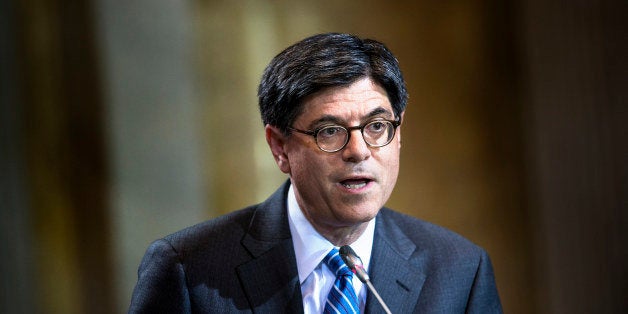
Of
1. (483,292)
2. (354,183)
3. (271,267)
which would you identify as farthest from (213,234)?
(483,292)

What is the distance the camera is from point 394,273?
200 centimetres

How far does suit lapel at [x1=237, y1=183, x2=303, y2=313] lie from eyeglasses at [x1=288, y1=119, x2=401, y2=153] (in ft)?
0.96

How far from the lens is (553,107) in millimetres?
3096

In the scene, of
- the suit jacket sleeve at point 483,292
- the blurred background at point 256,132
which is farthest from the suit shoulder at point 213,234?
the blurred background at point 256,132

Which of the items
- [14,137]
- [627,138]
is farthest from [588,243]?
[14,137]

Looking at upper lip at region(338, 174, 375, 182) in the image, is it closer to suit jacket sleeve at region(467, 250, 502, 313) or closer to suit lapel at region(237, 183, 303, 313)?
suit lapel at region(237, 183, 303, 313)

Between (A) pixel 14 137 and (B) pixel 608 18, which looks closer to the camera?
(A) pixel 14 137

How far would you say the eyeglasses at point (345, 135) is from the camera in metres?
1.80

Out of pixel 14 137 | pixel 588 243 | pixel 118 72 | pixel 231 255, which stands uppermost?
pixel 118 72

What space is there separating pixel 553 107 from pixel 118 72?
1.67 metres

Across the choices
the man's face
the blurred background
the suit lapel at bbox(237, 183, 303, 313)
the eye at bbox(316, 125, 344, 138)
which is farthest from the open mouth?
the blurred background

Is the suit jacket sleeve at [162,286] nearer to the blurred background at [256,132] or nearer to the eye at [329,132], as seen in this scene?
the eye at [329,132]

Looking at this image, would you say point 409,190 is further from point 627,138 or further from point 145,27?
point 145,27

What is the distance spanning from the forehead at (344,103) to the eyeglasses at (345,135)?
0.02 metres
